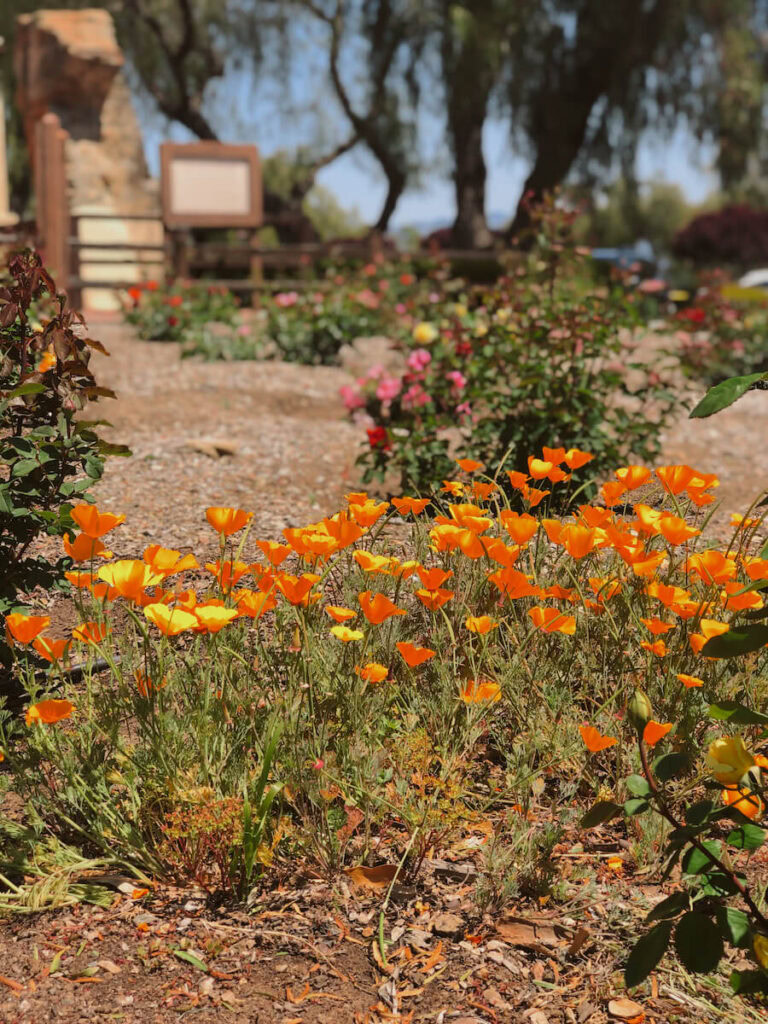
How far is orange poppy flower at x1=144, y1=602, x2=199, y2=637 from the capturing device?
1761 millimetres

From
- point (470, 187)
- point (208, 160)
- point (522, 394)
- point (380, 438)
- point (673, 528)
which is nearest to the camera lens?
point (673, 528)

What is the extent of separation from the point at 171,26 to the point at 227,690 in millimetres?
24344

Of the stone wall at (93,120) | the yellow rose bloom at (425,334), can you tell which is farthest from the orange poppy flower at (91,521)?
the stone wall at (93,120)

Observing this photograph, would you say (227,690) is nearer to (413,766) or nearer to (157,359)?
(413,766)

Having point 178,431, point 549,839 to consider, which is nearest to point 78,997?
point 549,839

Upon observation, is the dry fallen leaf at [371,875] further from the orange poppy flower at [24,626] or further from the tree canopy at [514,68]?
the tree canopy at [514,68]

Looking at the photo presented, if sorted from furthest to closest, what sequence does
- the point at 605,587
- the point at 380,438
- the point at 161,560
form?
the point at 380,438 → the point at 605,587 → the point at 161,560

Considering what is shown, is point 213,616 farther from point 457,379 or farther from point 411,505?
point 457,379

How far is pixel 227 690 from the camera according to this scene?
2.22m

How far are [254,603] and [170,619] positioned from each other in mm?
321

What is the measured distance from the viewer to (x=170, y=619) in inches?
69.6

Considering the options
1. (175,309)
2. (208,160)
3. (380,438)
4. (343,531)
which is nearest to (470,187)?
(208,160)

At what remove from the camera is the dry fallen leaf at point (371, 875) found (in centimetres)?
200

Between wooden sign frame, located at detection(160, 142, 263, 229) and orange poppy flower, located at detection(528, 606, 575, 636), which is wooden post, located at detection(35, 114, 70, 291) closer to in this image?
wooden sign frame, located at detection(160, 142, 263, 229)
